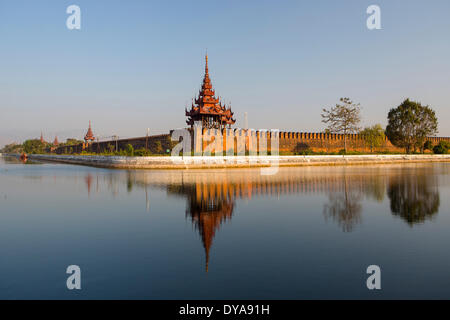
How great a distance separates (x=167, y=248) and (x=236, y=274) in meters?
1.90

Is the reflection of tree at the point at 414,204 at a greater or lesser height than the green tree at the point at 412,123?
lesser

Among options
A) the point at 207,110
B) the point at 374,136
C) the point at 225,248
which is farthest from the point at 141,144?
the point at 225,248

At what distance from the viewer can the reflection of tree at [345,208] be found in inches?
354

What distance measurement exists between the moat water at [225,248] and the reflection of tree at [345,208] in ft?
0.11

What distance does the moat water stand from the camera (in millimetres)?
4766

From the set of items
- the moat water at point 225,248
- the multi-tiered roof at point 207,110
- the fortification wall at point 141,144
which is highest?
the multi-tiered roof at point 207,110

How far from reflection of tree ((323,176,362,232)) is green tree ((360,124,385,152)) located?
49634mm

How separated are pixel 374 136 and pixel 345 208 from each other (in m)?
54.6

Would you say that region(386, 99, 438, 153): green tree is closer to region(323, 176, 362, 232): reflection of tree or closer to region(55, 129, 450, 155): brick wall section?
region(55, 129, 450, 155): brick wall section

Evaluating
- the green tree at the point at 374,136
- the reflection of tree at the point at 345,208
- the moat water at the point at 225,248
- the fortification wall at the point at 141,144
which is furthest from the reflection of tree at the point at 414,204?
the green tree at the point at 374,136

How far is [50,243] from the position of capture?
7152mm

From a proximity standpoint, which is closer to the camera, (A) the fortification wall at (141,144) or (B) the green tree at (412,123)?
(A) the fortification wall at (141,144)

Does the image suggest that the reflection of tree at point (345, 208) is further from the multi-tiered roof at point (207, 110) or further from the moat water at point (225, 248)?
the multi-tiered roof at point (207, 110)

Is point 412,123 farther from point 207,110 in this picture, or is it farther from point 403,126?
point 207,110
